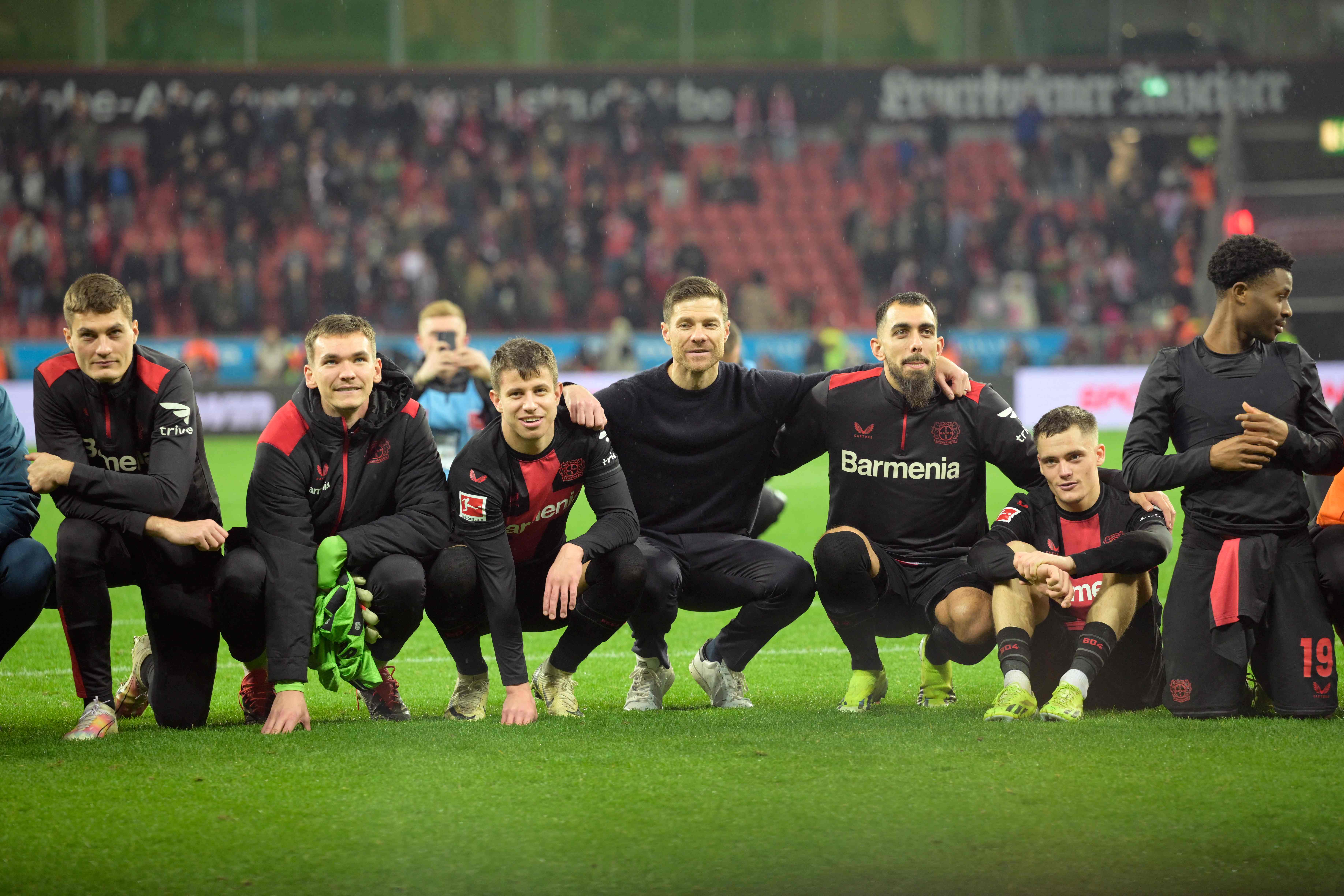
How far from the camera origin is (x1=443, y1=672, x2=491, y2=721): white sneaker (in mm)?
4953

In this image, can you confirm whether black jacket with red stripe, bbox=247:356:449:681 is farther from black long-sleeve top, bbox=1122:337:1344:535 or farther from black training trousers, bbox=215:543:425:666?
black long-sleeve top, bbox=1122:337:1344:535

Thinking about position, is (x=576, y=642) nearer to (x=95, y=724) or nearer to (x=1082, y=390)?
(x=95, y=724)

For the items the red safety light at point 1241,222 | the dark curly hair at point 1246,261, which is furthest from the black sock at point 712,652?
the red safety light at point 1241,222

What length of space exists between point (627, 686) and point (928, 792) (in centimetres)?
231

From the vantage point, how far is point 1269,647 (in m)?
4.71

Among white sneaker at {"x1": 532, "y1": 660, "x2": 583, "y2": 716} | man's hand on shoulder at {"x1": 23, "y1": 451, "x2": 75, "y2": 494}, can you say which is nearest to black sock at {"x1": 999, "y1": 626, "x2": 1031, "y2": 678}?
white sneaker at {"x1": 532, "y1": 660, "x2": 583, "y2": 716}

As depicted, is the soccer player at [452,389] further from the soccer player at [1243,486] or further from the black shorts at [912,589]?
the soccer player at [1243,486]

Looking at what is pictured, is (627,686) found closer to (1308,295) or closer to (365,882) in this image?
(365,882)

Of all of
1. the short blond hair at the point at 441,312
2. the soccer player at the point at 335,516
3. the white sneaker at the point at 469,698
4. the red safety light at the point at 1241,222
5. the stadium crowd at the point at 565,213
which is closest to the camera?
the soccer player at the point at 335,516

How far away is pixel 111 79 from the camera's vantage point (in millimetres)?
24078

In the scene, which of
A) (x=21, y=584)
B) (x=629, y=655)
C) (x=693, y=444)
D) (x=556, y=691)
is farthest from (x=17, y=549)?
(x=629, y=655)

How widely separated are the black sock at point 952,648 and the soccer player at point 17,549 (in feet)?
10.3

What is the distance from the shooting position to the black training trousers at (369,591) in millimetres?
4672

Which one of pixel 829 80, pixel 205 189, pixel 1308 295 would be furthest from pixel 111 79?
pixel 1308 295
